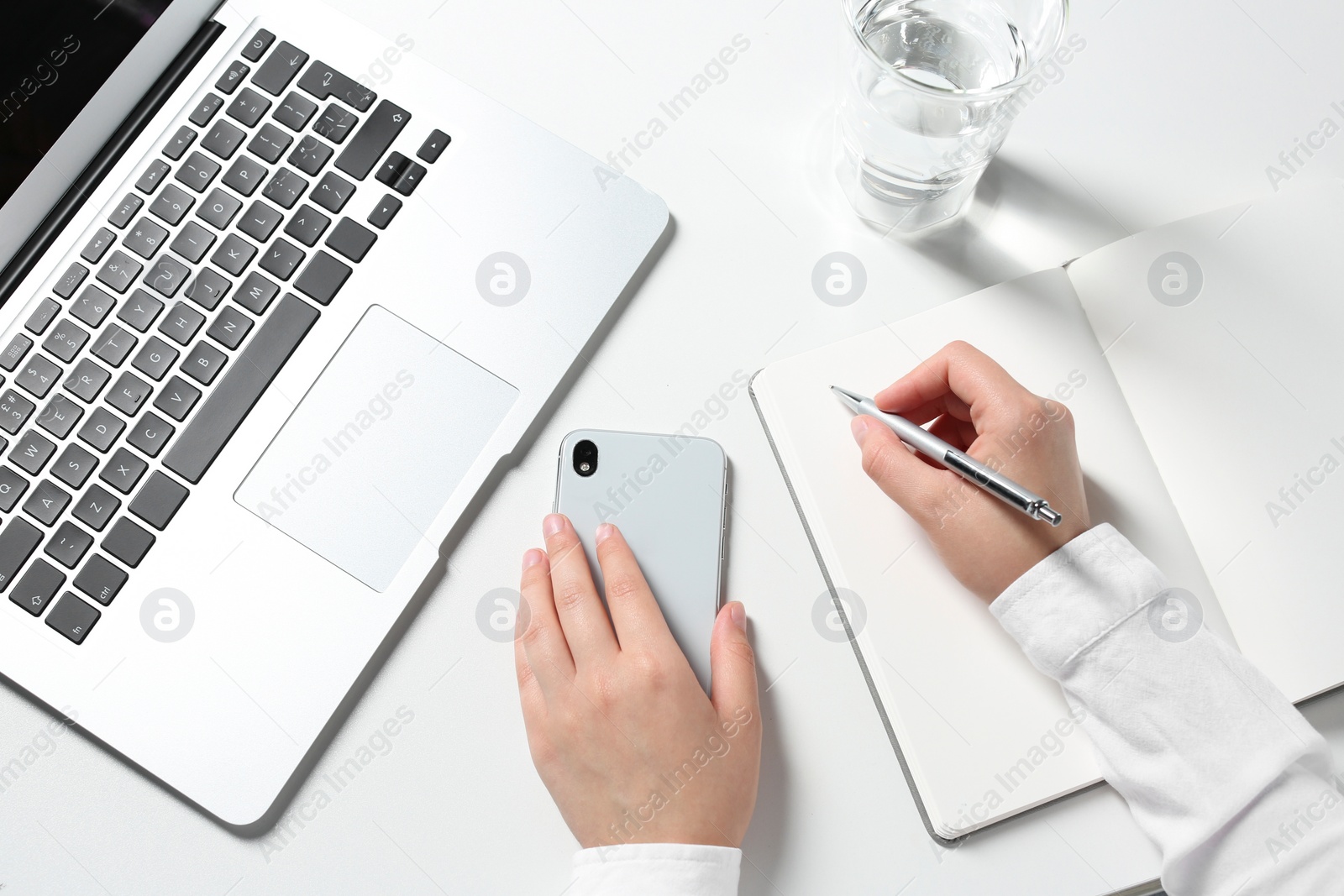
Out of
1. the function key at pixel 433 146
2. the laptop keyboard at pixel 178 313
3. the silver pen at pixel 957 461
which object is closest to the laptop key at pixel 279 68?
the laptop keyboard at pixel 178 313

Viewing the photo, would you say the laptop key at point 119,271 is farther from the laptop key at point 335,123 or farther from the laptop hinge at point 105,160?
the laptop key at point 335,123

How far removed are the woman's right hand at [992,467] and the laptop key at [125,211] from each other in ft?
1.70

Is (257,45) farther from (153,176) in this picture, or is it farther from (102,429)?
(102,429)

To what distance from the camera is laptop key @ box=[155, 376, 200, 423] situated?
543 mm

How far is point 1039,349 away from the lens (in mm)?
598

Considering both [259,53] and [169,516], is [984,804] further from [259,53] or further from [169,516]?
[259,53]

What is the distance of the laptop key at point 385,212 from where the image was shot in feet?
1.92

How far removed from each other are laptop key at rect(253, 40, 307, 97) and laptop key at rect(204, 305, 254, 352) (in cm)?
17

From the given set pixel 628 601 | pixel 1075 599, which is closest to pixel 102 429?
pixel 628 601

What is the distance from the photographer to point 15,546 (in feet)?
1.71

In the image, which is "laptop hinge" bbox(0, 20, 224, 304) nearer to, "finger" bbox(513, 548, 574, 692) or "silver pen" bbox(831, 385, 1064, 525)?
"finger" bbox(513, 548, 574, 692)

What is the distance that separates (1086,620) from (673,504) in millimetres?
272

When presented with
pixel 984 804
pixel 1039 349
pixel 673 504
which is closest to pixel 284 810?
pixel 673 504

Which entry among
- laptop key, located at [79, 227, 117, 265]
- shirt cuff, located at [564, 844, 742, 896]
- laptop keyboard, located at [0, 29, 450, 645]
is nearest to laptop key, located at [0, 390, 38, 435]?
laptop keyboard, located at [0, 29, 450, 645]
